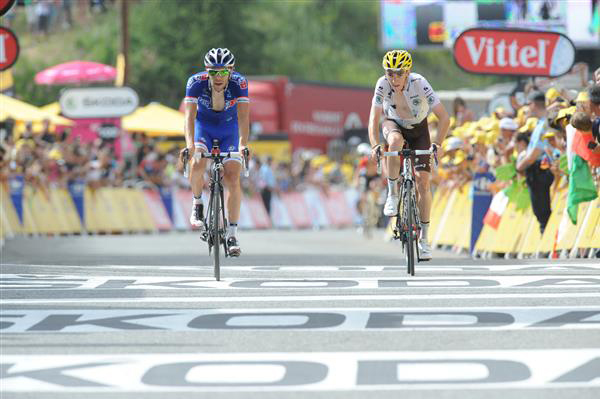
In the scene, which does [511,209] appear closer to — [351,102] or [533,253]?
[533,253]

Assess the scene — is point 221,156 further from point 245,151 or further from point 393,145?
point 393,145

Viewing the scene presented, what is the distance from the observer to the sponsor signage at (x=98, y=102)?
33.6 meters

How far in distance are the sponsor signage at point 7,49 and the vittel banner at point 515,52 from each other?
6.12m

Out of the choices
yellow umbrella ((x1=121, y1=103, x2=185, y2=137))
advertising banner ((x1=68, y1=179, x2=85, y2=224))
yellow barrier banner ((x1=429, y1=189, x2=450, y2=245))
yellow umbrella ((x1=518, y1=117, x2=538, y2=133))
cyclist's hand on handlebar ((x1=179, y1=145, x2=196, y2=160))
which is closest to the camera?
cyclist's hand on handlebar ((x1=179, y1=145, x2=196, y2=160))

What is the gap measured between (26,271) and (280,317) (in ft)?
17.1

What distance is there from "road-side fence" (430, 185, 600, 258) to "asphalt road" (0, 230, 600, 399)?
1975 millimetres

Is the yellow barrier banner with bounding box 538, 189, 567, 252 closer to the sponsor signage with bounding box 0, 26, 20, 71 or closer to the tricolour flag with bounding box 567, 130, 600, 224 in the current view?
the tricolour flag with bounding box 567, 130, 600, 224

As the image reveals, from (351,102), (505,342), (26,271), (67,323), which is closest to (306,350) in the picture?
(505,342)

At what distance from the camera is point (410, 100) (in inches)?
542

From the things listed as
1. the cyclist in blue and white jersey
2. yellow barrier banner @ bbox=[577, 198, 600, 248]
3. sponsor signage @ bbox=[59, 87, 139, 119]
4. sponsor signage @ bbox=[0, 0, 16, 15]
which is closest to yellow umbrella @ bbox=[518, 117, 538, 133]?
yellow barrier banner @ bbox=[577, 198, 600, 248]

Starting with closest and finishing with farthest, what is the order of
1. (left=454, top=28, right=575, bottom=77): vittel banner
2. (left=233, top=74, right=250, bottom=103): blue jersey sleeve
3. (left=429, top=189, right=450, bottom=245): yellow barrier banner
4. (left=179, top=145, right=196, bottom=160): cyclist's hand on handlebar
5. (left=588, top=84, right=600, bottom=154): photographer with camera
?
(left=179, top=145, right=196, bottom=160): cyclist's hand on handlebar < (left=233, top=74, right=250, bottom=103): blue jersey sleeve < (left=588, top=84, right=600, bottom=154): photographer with camera < (left=454, top=28, right=575, bottom=77): vittel banner < (left=429, top=189, right=450, bottom=245): yellow barrier banner

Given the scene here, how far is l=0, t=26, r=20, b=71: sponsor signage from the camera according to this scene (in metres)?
21.7

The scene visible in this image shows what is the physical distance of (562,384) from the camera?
736 cm

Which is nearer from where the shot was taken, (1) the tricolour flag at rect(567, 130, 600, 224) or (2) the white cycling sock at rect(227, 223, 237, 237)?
(2) the white cycling sock at rect(227, 223, 237, 237)
